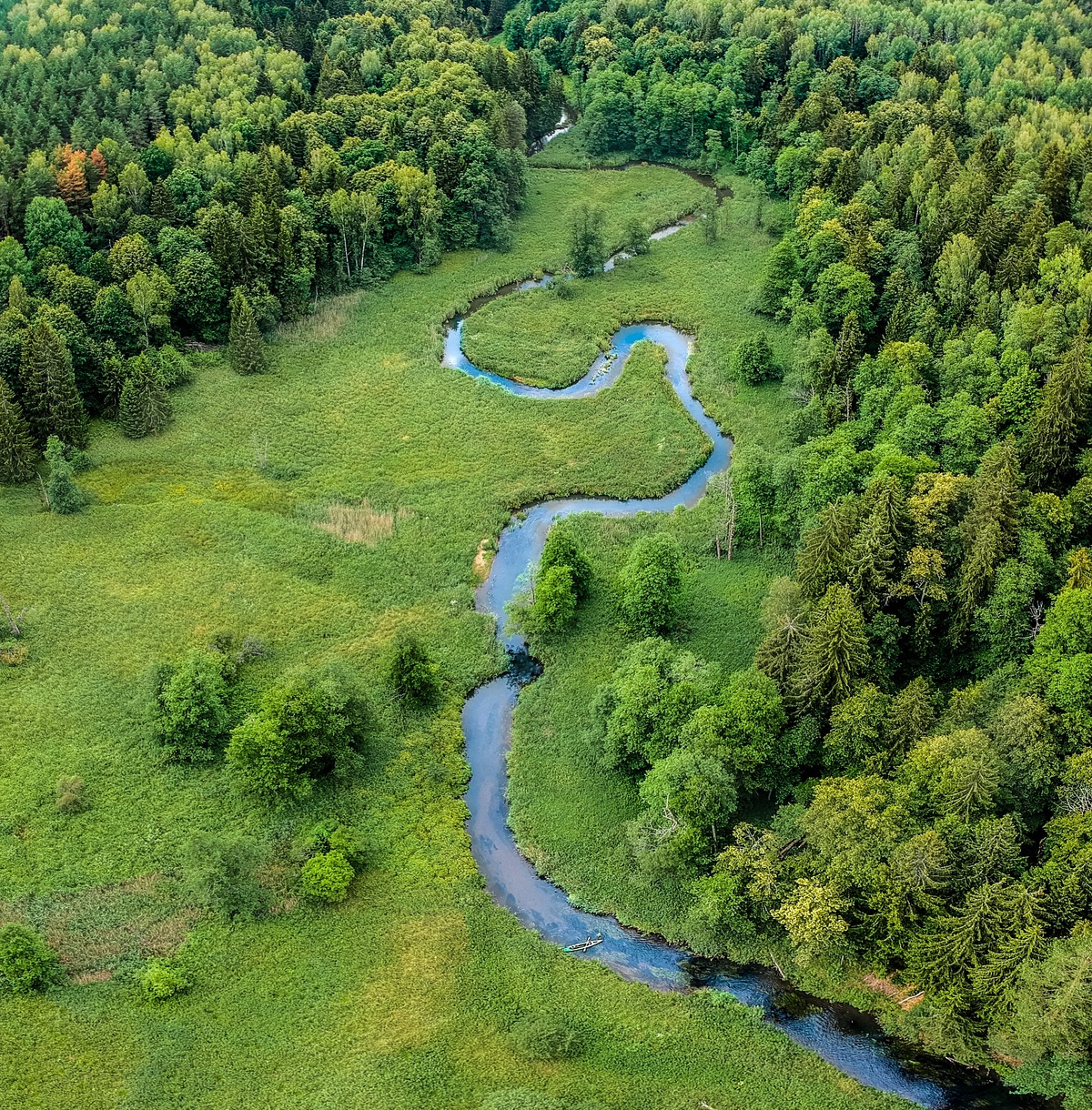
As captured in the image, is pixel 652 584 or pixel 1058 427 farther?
pixel 652 584

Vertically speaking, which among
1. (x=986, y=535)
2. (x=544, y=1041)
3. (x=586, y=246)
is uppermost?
(x=586, y=246)

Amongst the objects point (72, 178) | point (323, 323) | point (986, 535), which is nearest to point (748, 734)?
point (986, 535)

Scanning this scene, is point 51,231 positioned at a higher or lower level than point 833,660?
higher

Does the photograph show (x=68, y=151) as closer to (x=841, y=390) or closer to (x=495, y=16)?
(x=841, y=390)

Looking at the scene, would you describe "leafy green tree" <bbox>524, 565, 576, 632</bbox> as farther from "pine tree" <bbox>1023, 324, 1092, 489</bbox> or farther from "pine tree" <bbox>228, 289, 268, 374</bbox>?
"pine tree" <bbox>228, 289, 268, 374</bbox>

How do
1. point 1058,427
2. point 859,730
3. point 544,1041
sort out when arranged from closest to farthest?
point 544,1041
point 859,730
point 1058,427

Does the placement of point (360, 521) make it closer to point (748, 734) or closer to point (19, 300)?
point (19, 300)

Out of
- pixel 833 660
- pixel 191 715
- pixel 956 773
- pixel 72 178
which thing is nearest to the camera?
pixel 956 773

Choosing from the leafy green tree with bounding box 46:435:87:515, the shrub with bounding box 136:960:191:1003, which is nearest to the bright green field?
the shrub with bounding box 136:960:191:1003
